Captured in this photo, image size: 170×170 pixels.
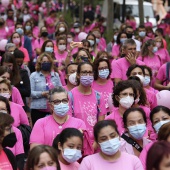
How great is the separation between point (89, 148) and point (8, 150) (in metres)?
1.42

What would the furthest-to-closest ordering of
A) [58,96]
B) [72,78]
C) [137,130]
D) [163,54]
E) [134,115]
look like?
[163,54]
[72,78]
[58,96]
[134,115]
[137,130]

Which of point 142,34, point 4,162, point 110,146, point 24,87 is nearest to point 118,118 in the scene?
point 110,146

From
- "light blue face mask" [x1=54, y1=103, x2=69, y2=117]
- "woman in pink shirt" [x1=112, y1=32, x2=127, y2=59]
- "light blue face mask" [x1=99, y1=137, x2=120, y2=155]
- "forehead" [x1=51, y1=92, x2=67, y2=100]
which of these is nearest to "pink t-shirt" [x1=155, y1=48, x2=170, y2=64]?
"woman in pink shirt" [x1=112, y1=32, x2=127, y2=59]

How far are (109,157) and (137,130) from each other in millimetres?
831

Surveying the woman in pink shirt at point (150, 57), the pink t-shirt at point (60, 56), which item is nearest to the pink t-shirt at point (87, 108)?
the woman in pink shirt at point (150, 57)

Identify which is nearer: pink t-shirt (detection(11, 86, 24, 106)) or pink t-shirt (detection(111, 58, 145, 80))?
pink t-shirt (detection(11, 86, 24, 106))

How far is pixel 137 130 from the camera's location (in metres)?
7.79

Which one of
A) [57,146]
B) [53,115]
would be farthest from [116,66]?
[57,146]

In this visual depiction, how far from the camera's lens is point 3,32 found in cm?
1967

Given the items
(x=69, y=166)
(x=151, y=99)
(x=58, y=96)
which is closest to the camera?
(x=69, y=166)

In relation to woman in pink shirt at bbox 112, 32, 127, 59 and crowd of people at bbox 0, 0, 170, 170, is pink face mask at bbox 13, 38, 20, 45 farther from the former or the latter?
woman in pink shirt at bbox 112, 32, 127, 59

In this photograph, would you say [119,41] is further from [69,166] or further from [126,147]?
[69,166]

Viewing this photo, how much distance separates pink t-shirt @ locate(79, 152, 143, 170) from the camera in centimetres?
688

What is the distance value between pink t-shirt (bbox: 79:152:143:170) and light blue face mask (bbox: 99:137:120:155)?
0.09 metres
